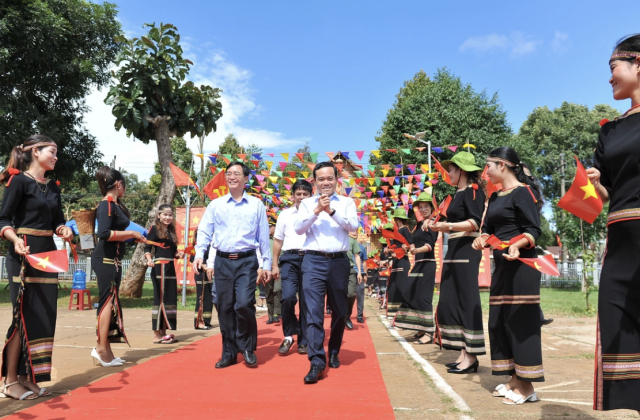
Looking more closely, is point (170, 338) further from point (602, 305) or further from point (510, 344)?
point (602, 305)

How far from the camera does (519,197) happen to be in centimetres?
371

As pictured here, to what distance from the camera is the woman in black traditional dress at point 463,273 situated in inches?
179

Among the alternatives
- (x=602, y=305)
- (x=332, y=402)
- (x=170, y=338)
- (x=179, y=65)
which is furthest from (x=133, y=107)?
(x=602, y=305)

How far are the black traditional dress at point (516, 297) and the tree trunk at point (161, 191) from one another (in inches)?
475

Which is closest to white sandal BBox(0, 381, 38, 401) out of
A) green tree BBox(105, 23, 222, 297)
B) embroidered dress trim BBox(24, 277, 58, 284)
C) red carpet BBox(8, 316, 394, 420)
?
red carpet BBox(8, 316, 394, 420)

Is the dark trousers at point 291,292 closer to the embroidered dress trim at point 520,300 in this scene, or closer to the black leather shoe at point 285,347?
the black leather shoe at point 285,347

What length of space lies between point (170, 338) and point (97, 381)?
2.46 meters

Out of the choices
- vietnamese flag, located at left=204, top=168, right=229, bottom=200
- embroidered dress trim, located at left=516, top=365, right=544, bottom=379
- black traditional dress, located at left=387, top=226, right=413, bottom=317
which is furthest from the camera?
vietnamese flag, located at left=204, top=168, right=229, bottom=200

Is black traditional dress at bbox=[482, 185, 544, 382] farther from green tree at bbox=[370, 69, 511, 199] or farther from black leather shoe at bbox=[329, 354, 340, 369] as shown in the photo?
green tree at bbox=[370, 69, 511, 199]

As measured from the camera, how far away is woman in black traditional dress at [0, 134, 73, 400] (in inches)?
143

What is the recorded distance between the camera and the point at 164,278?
6680 millimetres

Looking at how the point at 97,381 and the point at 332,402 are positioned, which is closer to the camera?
the point at 332,402

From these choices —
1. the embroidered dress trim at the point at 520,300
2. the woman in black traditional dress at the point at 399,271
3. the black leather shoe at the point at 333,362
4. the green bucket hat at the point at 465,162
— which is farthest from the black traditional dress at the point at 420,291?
the embroidered dress trim at the point at 520,300

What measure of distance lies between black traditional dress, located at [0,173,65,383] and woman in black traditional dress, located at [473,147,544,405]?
3.41m
